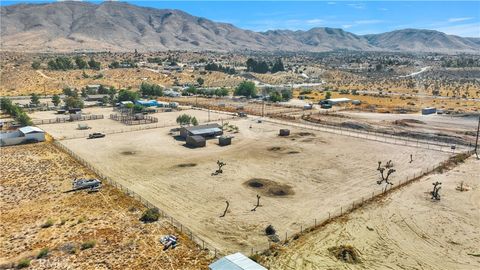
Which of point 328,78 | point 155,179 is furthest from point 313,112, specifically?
point 328,78

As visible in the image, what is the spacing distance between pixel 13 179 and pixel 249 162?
2707 cm

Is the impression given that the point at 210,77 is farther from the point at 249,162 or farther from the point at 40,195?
the point at 40,195

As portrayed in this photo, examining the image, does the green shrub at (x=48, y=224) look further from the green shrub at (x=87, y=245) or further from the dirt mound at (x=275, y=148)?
the dirt mound at (x=275, y=148)

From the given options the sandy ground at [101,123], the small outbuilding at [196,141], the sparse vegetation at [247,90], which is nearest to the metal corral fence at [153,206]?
the sandy ground at [101,123]

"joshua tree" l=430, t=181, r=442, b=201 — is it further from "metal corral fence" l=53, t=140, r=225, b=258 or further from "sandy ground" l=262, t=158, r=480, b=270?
"metal corral fence" l=53, t=140, r=225, b=258

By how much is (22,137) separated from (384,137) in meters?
57.3

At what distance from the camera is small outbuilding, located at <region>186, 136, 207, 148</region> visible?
5416 cm

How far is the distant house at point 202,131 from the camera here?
192ft

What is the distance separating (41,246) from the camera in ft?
86.9

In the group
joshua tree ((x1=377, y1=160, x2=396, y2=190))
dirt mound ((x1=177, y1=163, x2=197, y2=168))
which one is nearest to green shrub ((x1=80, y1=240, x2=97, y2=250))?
dirt mound ((x1=177, y1=163, x2=197, y2=168))

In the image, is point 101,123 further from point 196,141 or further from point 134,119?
point 196,141

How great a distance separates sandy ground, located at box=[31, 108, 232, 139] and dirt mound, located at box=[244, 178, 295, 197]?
34.2 meters

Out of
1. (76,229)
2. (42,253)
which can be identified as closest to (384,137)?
(76,229)

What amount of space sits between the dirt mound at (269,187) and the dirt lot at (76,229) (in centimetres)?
1123
